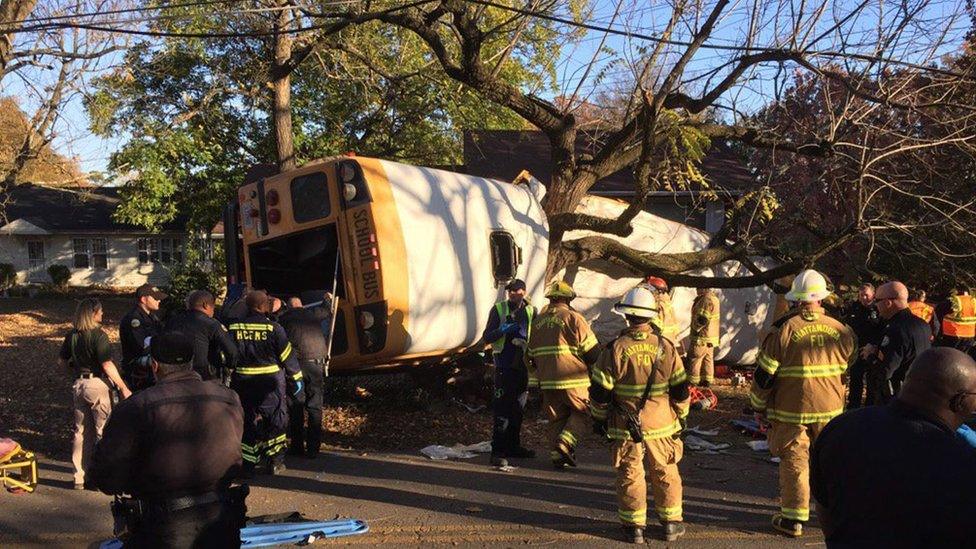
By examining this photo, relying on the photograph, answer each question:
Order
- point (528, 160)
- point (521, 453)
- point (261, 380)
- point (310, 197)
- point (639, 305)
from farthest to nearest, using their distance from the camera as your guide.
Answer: point (528, 160) < point (310, 197) < point (521, 453) < point (261, 380) < point (639, 305)

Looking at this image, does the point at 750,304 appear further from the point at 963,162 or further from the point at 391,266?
the point at 391,266

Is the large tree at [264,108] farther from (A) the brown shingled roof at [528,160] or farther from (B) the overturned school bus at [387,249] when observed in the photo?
(B) the overturned school bus at [387,249]

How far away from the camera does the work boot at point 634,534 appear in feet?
18.4

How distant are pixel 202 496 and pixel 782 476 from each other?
4012 millimetres

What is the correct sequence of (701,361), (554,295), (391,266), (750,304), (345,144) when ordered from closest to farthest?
(554,295) < (391,266) < (701,361) < (750,304) < (345,144)

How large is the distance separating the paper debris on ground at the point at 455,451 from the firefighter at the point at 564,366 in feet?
3.87

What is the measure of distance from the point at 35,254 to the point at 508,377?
112 ft

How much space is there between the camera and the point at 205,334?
6.88m

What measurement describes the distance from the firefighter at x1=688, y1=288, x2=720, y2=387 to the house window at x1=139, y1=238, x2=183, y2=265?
2887 centimetres

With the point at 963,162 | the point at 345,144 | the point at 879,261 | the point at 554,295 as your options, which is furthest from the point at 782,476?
the point at 345,144

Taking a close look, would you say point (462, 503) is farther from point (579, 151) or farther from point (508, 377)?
point (579, 151)

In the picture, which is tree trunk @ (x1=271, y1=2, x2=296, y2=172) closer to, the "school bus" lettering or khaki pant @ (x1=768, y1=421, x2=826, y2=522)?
the "school bus" lettering

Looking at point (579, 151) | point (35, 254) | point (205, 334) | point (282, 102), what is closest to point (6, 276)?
point (35, 254)

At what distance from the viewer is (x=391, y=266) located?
7.86 metres
